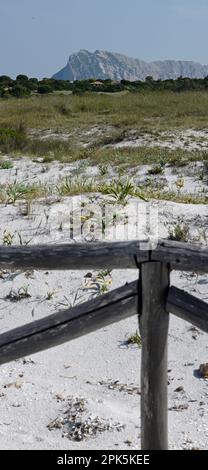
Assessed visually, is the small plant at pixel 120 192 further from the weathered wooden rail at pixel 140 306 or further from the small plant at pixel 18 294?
the weathered wooden rail at pixel 140 306

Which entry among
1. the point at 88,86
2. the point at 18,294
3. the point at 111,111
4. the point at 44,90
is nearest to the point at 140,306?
the point at 18,294

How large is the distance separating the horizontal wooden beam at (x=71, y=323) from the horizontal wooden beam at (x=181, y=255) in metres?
0.17

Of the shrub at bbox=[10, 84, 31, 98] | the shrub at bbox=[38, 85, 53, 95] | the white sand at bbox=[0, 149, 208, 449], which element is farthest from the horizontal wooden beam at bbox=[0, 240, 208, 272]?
the shrub at bbox=[38, 85, 53, 95]

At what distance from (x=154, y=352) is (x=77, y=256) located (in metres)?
0.50

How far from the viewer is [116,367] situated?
449 centimetres

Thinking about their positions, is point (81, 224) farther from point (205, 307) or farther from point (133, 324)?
point (205, 307)

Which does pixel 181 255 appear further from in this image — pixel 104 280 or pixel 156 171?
pixel 156 171

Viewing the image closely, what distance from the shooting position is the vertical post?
261cm

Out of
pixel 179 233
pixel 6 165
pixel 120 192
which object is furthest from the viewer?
pixel 6 165

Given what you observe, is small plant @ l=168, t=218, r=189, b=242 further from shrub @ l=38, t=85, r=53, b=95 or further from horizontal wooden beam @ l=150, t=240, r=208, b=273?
shrub @ l=38, t=85, r=53, b=95

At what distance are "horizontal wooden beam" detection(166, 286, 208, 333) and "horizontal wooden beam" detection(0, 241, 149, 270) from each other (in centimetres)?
19

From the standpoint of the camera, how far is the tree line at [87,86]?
112 ft

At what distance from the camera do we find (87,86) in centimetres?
3984

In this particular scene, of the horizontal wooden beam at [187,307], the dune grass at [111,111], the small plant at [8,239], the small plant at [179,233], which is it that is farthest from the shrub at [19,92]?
the horizontal wooden beam at [187,307]
